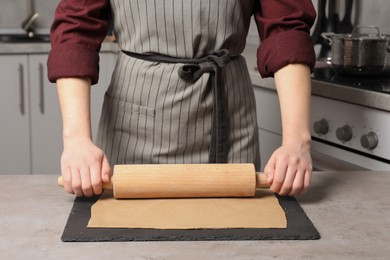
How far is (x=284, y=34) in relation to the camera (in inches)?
51.2

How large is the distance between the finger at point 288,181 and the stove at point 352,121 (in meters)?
0.69

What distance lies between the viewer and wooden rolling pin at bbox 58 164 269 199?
3.47ft

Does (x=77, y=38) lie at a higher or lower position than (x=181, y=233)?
higher

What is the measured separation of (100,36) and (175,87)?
0.59 feet

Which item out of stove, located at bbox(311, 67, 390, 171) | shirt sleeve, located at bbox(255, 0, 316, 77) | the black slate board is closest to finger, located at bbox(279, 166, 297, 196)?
the black slate board

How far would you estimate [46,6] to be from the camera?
330 cm

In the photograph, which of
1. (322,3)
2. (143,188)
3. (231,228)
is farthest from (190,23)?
(322,3)

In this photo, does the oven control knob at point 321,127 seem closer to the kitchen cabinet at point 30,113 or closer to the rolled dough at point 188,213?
the rolled dough at point 188,213

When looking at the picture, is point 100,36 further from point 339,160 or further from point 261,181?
point 339,160

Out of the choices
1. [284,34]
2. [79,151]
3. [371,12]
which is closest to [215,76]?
[284,34]

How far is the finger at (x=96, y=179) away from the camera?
3.47 feet

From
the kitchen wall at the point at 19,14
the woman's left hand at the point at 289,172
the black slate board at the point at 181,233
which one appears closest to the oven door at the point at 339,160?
the woman's left hand at the point at 289,172

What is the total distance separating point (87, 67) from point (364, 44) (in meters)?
0.95

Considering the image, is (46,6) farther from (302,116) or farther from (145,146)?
(302,116)
